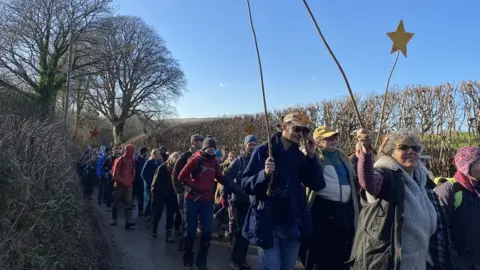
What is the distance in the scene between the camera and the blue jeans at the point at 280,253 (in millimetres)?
3496

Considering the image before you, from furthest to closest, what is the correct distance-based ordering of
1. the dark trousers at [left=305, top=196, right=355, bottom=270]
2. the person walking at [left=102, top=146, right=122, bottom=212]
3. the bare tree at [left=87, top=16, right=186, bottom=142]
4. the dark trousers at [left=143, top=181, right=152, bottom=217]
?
1. the bare tree at [left=87, top=16, right=186, bottom=142]
2. the person walking at [left=102, top=146, right=122, bottom=212]
3. the dark trousers at [left=143, top=181, right=152, bottom=217]
4. the dark trousers at [left=305, top=196, right=355, bottom=270]

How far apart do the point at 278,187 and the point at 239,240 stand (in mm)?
2586

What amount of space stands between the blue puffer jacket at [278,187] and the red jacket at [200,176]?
1949mm

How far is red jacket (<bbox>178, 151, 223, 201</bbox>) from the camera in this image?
18.1 ft

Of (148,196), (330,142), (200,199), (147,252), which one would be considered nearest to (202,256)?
(200,199)

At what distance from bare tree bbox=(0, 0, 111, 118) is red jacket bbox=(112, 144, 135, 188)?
13.8 m

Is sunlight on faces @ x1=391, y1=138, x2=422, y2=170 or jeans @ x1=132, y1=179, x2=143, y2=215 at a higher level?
sunlight on faces @ x1=391, y1=138, x2=422, y2=170

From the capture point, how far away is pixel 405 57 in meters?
2.86

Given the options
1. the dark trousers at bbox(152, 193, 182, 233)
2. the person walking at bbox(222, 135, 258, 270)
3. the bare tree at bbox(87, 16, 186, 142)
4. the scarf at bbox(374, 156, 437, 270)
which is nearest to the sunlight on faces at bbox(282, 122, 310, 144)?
the scarf at bbox(374, 156, 437, 270)

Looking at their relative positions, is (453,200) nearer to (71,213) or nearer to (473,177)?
(473,177)

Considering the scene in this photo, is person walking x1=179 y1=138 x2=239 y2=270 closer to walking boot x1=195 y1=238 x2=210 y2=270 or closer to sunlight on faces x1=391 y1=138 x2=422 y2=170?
walking boot x1=195 y1=238 x2=210 y2=270

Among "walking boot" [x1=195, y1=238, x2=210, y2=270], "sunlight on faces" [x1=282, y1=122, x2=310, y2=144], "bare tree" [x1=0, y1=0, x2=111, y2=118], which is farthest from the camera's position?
"bare tree" [x1=0, y1=0, x2=111, y2=118]

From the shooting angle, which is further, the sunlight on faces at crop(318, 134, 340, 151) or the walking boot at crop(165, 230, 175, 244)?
the walking boot at crop(165, 230, 175, 244)

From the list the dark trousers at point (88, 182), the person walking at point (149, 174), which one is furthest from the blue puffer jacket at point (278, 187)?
the dark trousers at point (88, 182)
